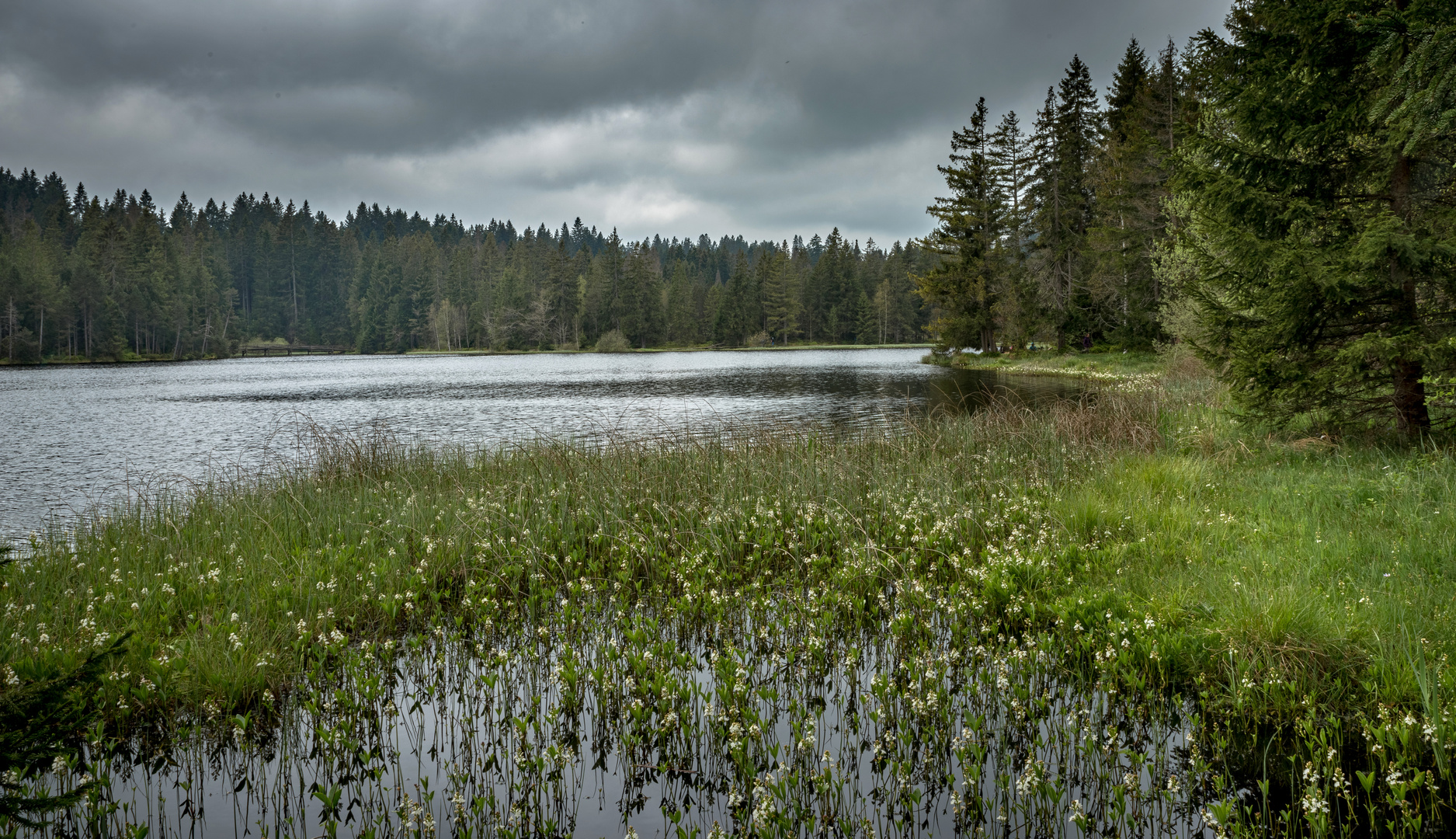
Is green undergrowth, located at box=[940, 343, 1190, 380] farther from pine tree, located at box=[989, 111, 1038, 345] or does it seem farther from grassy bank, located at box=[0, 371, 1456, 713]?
grassy bank, located at box=[0, 371, 1456, 713]

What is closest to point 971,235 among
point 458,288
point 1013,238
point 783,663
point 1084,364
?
point 1013,238

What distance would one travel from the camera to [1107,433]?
11.1 m

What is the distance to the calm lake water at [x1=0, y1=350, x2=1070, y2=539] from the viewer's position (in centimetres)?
1403

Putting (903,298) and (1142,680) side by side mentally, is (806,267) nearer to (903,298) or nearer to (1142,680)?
(903,298)

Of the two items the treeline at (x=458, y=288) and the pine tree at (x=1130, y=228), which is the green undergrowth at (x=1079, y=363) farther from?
the treeline at (x=458, y=288)

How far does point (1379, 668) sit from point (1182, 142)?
284 inches

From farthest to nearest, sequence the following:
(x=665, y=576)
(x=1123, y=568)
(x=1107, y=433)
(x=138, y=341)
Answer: (x=138, y=341) < (x=1107, y=433) < (x=665, y=576) < (x=1123, y=568)

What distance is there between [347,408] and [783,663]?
27.1 meters

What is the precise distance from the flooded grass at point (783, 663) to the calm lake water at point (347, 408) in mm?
4073

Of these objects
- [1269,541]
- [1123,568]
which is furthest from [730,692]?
[1269,541]

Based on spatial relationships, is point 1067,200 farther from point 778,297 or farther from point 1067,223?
point 778,297

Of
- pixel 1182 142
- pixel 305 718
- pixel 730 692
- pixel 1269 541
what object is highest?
pixel 1182 142

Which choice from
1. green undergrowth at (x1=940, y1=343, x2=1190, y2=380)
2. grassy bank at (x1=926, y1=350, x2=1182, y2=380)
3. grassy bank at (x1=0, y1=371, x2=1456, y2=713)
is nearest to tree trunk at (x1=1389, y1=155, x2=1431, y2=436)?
grassy bank at (x1=0, y1=371, x2=1456, y2=713)

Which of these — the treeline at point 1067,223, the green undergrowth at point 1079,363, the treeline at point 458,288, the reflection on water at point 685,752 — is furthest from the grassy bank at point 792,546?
→ the treeline at point 458,288
